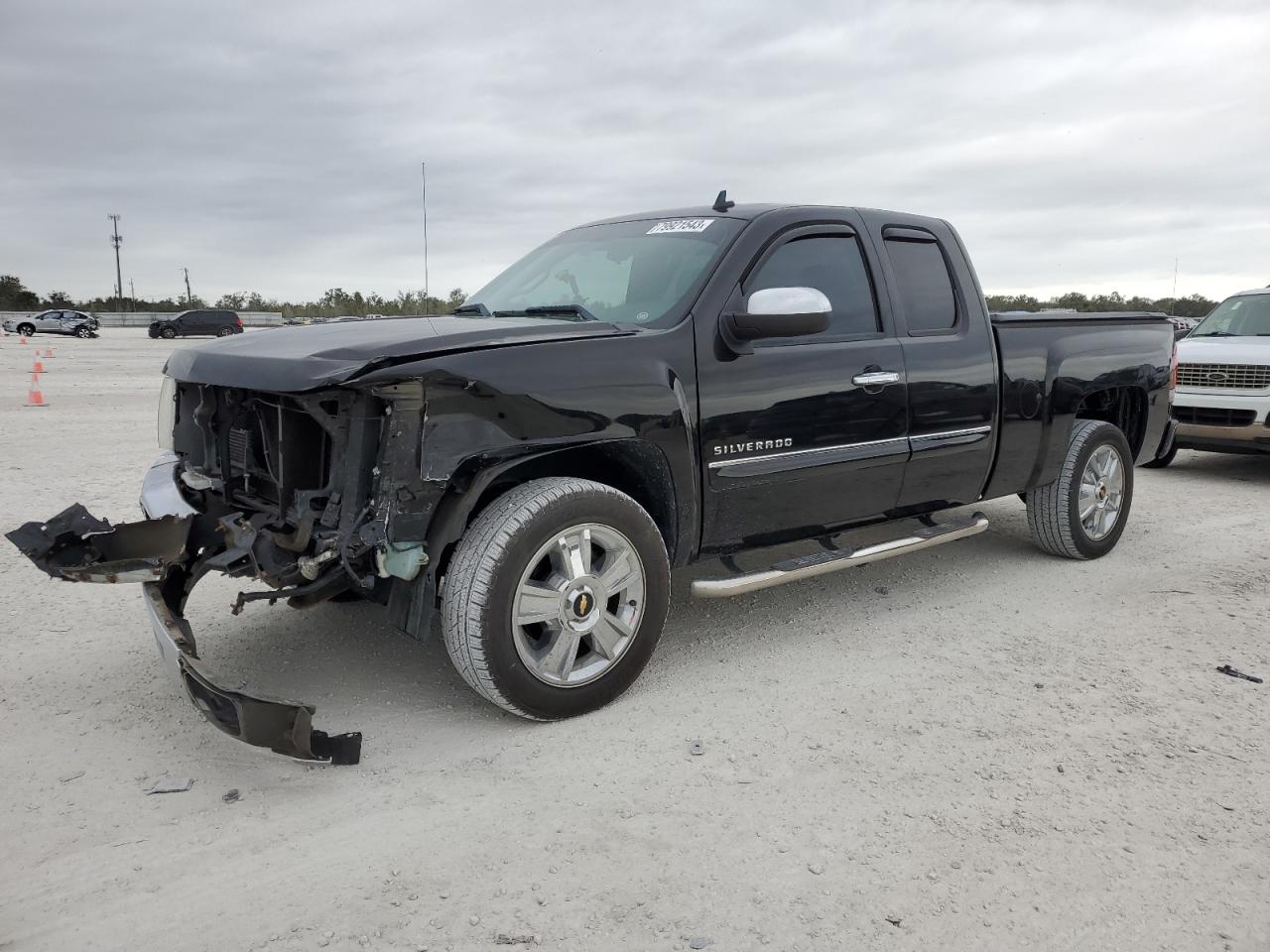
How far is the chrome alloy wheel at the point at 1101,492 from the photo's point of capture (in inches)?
227

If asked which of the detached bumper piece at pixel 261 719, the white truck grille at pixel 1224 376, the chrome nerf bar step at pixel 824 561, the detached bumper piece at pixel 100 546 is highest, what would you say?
the white truck grille at pixel 1224 376

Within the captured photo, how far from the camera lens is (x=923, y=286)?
189 inches

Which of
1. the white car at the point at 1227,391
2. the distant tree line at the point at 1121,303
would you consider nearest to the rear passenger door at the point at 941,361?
the white car at the point at 1227,391

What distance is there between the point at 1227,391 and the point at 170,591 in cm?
865

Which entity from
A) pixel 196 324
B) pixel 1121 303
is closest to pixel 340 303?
pixel 196 324

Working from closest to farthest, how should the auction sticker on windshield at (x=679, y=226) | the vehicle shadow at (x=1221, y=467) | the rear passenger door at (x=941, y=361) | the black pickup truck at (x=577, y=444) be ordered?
the black pickup truck at (x=577, y=444), the auction sticker on windshield at (x=679, y=226), the rear passenger door at (x=941, y=361), the vehicle shadow at (x=1221, y=467)

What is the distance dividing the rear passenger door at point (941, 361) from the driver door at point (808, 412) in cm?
13

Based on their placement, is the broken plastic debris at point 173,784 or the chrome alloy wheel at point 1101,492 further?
the chrome alloy wheel at point 1101,492

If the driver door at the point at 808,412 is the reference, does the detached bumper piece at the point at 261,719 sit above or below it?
below

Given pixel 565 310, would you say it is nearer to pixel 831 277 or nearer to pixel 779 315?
pixel 779 315

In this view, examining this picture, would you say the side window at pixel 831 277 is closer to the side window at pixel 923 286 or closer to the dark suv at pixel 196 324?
the side window at pixel 923 286

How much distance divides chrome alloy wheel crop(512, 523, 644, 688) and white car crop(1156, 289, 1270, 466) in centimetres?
695

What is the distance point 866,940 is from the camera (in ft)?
7.69

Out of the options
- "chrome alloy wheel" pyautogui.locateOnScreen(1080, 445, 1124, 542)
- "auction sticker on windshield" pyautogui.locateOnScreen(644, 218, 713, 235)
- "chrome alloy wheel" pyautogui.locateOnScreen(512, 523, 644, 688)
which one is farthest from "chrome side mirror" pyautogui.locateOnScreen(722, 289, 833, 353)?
"chrome alloy wheel" pyautogui.locateOnScreen(1080, 445, 1124, 542)
